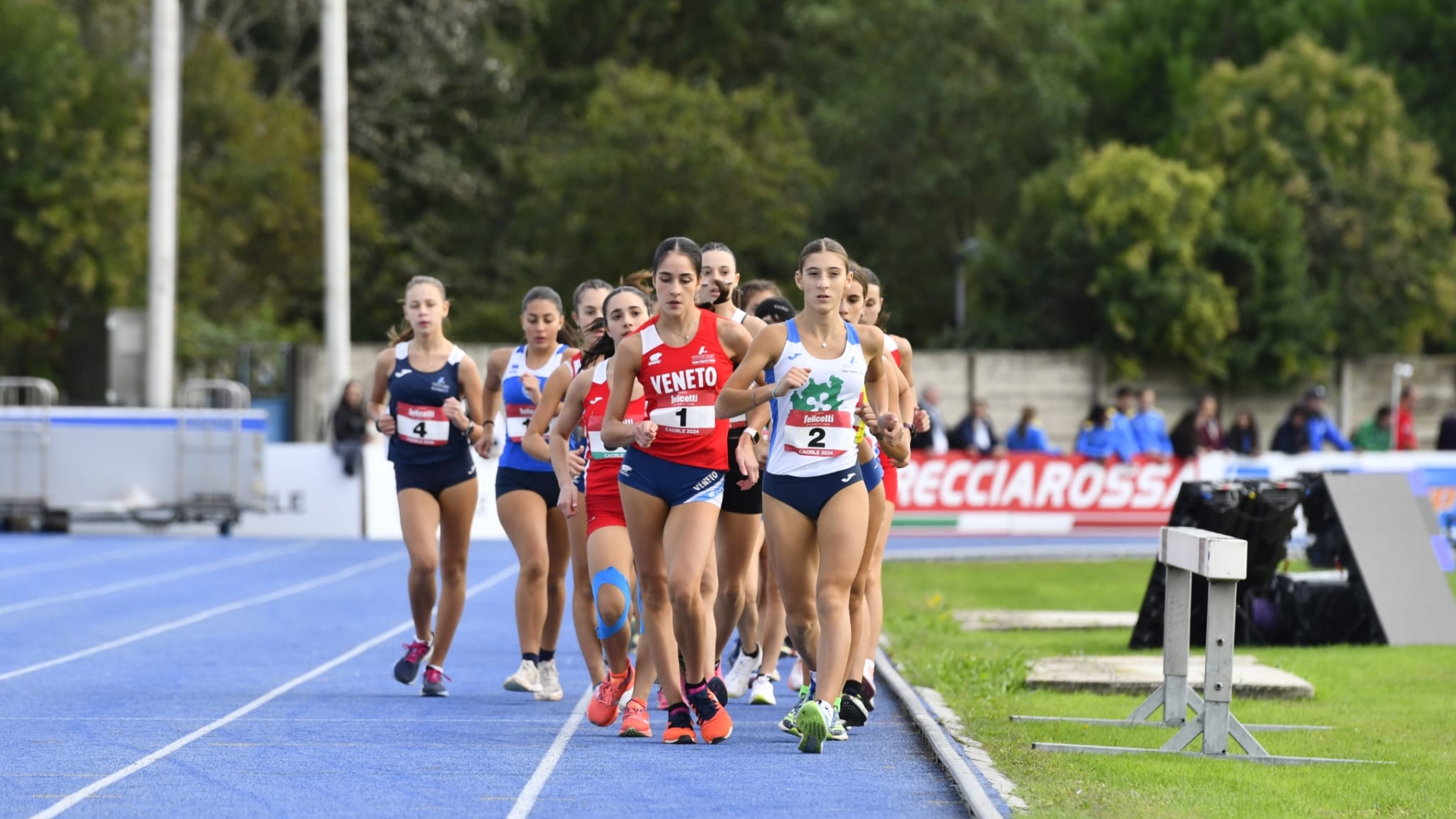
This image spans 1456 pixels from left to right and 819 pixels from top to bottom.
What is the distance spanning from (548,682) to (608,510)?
1.85 m

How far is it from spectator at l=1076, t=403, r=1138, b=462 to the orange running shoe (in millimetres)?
17295

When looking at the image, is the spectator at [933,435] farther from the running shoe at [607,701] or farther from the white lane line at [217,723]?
the running shoe at [607,701]

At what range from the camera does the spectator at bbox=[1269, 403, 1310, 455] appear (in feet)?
87.5

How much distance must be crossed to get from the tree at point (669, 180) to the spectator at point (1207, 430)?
1632 centimetres

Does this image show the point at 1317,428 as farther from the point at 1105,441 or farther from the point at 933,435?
the point at 933,435

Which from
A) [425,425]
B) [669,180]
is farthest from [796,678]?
[669,180]

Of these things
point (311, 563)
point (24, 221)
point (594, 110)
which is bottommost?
point (311, 563)

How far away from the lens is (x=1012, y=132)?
45.7 m

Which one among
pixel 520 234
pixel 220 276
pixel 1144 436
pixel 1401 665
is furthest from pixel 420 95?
pixel 1401 665

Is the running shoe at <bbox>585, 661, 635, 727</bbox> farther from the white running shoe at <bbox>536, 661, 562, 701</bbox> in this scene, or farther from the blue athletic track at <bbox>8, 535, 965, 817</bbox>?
the white running shoe at <bbox>536, 661, 562, 701</bbox>

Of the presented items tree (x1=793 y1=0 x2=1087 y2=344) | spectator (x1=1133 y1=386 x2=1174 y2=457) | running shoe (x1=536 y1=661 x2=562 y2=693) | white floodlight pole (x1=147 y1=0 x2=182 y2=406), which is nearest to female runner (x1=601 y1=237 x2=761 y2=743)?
running shoe (x1=536 y1=661 x2=562 y2=693)

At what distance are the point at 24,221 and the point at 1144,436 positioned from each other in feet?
67.7

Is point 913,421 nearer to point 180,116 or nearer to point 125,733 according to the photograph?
point 125,733

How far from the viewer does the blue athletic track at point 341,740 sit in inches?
295
